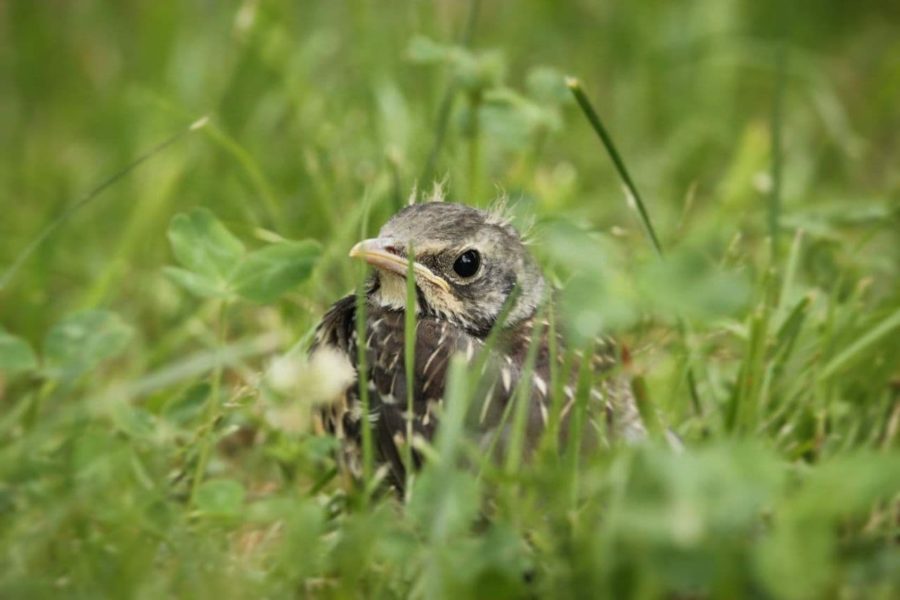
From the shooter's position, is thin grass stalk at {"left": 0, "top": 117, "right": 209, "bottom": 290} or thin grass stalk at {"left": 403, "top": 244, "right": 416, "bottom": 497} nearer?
thin grass stalk at {"left": 403, "top": 244, "right": 416, "bottom": 497}

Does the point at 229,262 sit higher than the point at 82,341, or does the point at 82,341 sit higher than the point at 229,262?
the point at 229,262

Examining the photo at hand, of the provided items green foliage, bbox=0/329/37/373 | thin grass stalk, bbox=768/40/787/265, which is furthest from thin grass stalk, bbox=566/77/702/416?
green foliage, bbox=0/329/37/373

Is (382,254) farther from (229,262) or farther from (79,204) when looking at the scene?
(79,204)

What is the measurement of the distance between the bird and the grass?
0.08 meters

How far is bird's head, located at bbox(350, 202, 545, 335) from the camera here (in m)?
2.88

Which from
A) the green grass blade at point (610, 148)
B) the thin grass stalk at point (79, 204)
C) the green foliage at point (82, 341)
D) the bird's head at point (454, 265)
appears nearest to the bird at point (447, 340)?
the bird's head at point (454, 265)

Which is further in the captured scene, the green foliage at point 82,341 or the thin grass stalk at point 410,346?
the green foliage at point 82,341

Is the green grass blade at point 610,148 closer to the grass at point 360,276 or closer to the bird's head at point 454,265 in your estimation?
the grass at point 360,276

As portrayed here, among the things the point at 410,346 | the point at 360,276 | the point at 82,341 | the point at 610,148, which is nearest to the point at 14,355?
the point at 82,341

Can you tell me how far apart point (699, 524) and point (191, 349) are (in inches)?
89.8

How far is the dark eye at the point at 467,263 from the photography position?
2.96 metres

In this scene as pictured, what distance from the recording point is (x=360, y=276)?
266 centimetres

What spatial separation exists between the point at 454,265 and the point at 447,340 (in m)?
0.21

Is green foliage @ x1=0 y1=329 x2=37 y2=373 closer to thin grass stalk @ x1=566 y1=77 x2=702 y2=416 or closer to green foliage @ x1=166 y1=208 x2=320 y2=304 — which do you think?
green foliage @ x1=166 y1=208 x2=320 y2=304
